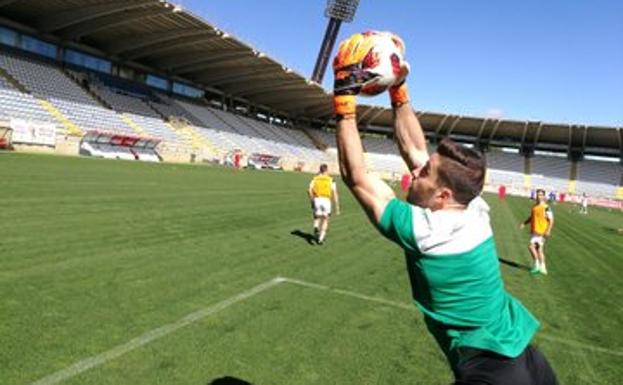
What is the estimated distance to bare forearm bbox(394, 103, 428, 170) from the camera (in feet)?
12.3

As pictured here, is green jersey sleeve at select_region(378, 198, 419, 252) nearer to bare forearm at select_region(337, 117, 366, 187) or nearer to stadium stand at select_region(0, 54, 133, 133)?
bare forearm at select_region(337, 117, 366, 187)

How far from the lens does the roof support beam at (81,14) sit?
123ft

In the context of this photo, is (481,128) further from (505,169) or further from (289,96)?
(289,96)

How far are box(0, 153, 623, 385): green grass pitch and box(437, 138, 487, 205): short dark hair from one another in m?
2.97

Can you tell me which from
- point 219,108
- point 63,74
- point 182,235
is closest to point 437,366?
point 182,235

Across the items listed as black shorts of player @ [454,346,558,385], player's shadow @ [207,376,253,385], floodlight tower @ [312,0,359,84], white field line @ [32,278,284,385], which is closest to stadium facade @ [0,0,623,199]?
floodlight tower @ [312,0,359,84]

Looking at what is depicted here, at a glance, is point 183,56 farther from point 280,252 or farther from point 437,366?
point 437,366

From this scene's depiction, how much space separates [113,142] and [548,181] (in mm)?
59500

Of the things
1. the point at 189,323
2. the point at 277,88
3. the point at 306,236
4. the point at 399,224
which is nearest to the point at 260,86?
the point at 277,88

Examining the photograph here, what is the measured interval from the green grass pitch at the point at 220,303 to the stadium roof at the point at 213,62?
27.8 metres

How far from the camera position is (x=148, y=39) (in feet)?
148

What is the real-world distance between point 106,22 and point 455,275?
42.6 metres

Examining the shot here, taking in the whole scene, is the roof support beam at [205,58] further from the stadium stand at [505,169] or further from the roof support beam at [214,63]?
the stadium stand at [505,169]

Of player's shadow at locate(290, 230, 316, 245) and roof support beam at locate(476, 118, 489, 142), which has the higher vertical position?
roof support beam at locate(476, 118, 489, 142)
